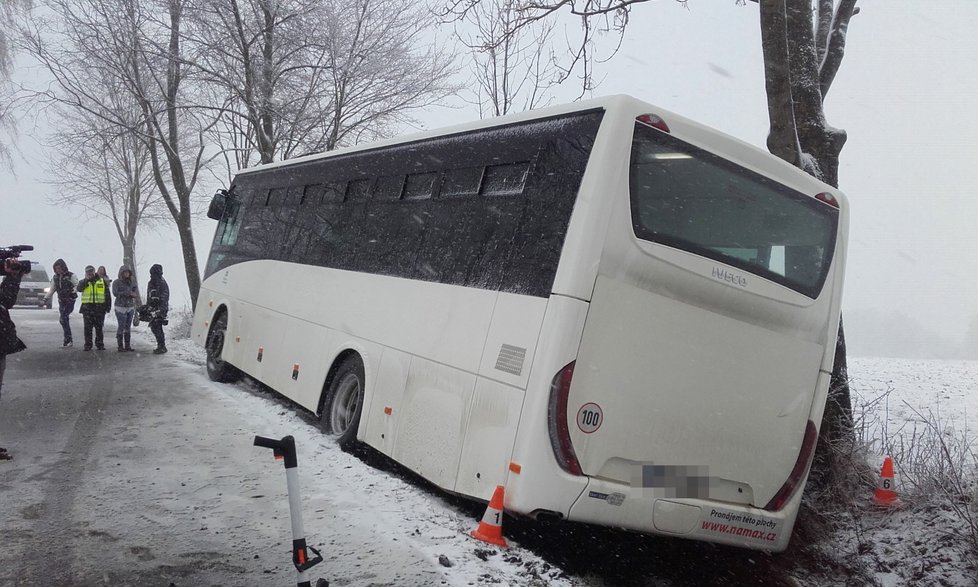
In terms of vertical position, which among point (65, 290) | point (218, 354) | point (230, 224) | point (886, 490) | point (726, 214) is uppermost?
point (726, 214)

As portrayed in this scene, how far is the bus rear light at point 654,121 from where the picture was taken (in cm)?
469

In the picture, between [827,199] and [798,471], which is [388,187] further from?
[798,471]

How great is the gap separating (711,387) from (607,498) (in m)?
1.06

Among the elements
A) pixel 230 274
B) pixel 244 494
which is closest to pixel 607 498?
Answer: pixel 244 494

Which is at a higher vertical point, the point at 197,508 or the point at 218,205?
the point at 218,205

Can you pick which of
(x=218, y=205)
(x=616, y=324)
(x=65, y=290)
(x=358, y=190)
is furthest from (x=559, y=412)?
(x=65, y=290)

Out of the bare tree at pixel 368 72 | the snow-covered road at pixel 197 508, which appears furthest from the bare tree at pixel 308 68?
the snow-covered road at pixel 197 508

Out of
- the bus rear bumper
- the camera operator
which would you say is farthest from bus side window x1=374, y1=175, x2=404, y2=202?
the bus rear bumper

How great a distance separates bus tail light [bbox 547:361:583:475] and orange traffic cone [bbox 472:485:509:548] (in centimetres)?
47

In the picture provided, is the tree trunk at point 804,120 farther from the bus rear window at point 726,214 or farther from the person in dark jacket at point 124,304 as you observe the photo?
the person in dark jacket at point 124,304

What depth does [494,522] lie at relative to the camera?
180 inches

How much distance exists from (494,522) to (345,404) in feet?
10.6

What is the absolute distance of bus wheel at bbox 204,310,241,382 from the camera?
11.3 metres

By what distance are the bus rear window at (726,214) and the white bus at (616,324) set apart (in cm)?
1
